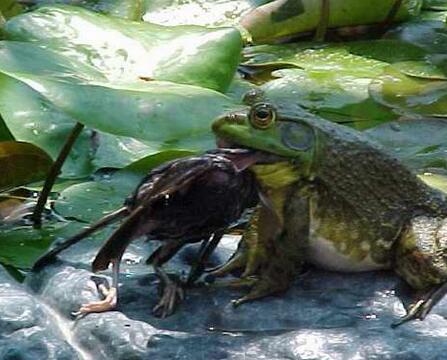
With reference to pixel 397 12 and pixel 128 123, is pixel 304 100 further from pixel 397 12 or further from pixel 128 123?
pixel 128 123

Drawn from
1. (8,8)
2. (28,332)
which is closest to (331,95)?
(8,8)

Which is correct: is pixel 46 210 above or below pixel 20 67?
below

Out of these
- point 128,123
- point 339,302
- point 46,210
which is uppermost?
point 128,123

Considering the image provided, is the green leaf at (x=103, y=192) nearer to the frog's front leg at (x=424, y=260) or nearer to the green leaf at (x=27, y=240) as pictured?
the green leaf at (x=27, y=240)

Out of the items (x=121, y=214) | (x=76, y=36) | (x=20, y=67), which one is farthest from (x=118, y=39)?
(x=121, y=214)

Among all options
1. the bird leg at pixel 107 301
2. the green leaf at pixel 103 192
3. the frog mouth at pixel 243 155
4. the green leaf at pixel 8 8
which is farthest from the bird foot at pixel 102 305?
the green leaf at pixel 8 8

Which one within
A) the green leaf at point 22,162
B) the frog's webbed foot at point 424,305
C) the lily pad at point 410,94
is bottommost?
the lily pad at point 410,94
